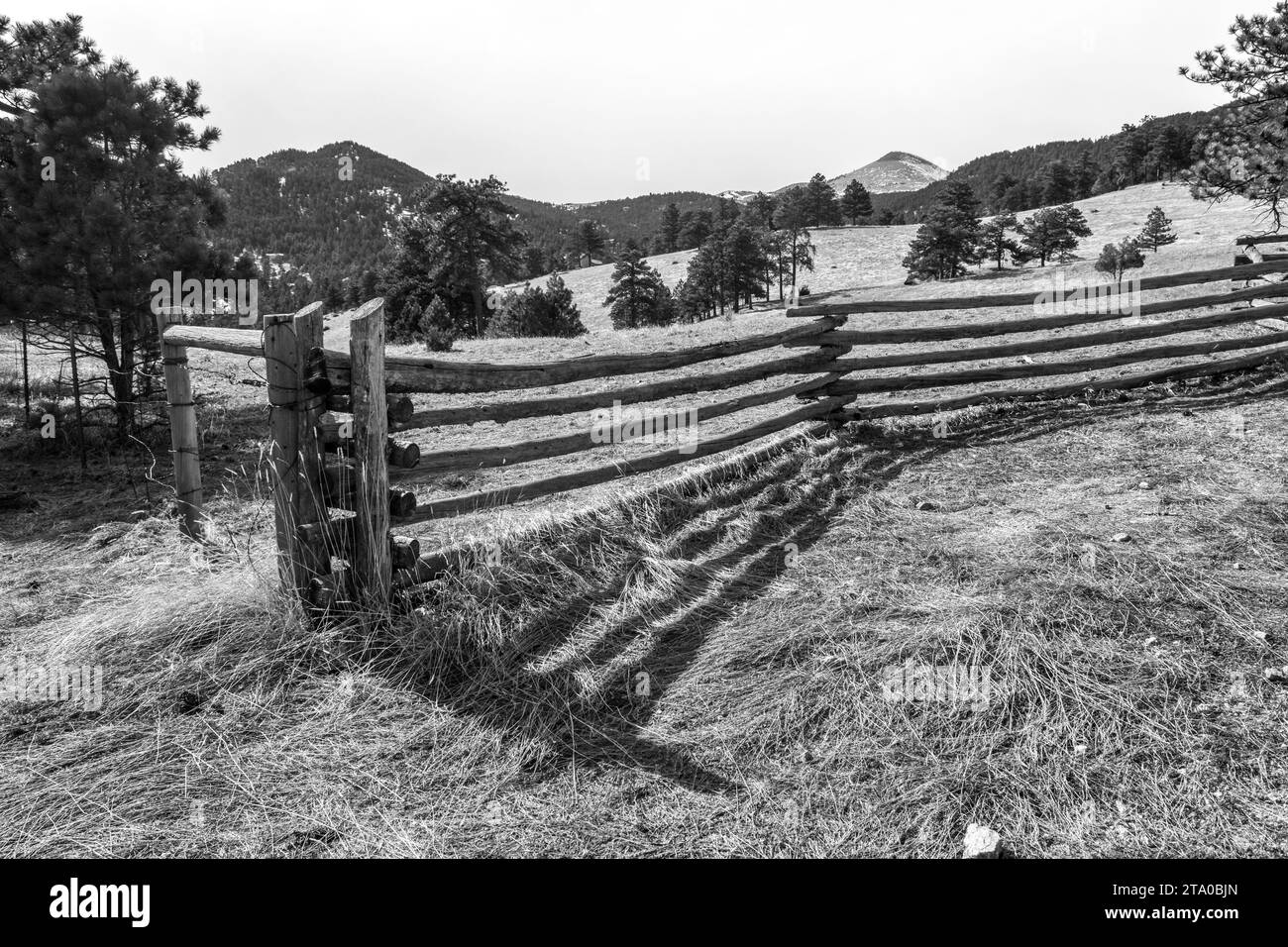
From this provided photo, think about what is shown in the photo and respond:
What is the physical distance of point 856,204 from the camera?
87.2 metres

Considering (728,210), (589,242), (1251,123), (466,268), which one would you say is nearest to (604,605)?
(1251,123)

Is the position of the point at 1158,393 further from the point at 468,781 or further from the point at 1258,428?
the point at 468,781

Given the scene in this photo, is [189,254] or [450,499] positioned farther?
[189,254]

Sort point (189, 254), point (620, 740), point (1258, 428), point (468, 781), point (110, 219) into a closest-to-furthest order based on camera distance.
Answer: point (468, 781) → point (620, 740) → point (1258, 428) → point (110, 219) → point (189, 254)

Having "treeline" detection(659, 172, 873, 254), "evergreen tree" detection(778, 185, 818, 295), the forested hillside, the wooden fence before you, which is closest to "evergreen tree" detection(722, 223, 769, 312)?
"evergreen tree" detection(778, 185, 818, 295)

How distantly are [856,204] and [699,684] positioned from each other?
92113mm

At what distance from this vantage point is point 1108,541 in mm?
4172

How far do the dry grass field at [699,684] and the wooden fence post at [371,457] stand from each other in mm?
259

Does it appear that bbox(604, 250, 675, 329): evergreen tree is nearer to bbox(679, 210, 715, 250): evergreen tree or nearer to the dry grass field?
bbox(679, 210, 715, 250): evergreen tree

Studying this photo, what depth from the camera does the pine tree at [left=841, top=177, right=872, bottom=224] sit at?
87250 mm

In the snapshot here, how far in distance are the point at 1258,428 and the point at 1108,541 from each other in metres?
3.39

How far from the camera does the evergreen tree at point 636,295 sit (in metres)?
50.0

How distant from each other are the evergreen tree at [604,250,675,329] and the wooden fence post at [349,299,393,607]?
46.1 m
